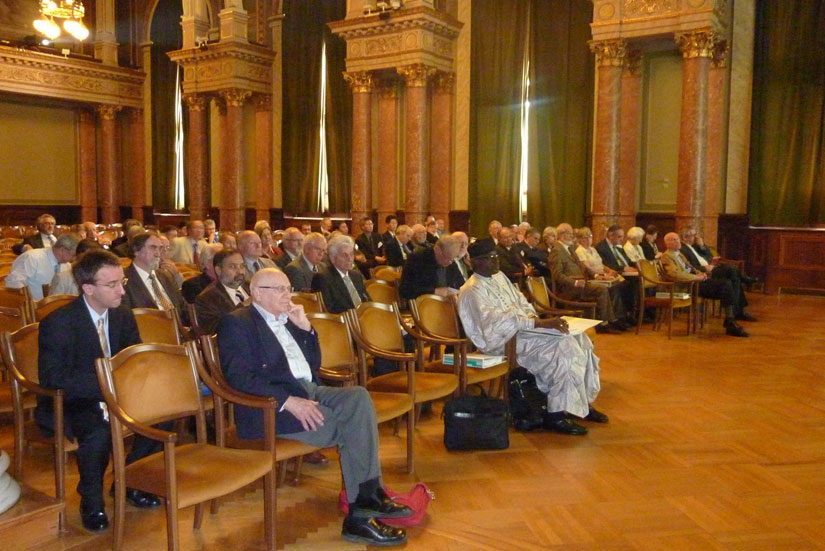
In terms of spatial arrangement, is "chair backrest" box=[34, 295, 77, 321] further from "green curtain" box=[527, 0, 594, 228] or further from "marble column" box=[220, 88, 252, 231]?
"marble column" box=[220, 88, 252, 231]

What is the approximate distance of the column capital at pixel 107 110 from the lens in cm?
1756

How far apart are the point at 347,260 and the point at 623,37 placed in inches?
261

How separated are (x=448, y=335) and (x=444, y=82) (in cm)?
821

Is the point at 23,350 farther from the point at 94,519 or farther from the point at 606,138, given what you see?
the point at 606,138

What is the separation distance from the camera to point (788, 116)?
10.6m

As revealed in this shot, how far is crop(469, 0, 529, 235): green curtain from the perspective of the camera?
12.0m

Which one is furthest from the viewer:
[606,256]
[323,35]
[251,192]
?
[251,192]

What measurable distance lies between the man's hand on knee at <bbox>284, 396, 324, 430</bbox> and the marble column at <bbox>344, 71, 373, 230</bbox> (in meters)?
9.71

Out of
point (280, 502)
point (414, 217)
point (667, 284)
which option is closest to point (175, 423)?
point (280, 502)

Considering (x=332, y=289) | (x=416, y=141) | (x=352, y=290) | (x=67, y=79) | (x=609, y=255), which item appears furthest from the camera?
(x=67, y=79)


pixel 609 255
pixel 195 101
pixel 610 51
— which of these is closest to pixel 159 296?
pixel 609 255

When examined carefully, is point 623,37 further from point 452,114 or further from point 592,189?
point 452,114

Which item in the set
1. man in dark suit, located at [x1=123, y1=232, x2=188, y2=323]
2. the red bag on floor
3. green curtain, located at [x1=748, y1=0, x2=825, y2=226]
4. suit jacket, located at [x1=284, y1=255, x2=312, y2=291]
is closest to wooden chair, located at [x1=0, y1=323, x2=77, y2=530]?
man in dark suit, located at [x1=123, y1=232, x2=188, y2=323]

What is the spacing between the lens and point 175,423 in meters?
4.07
